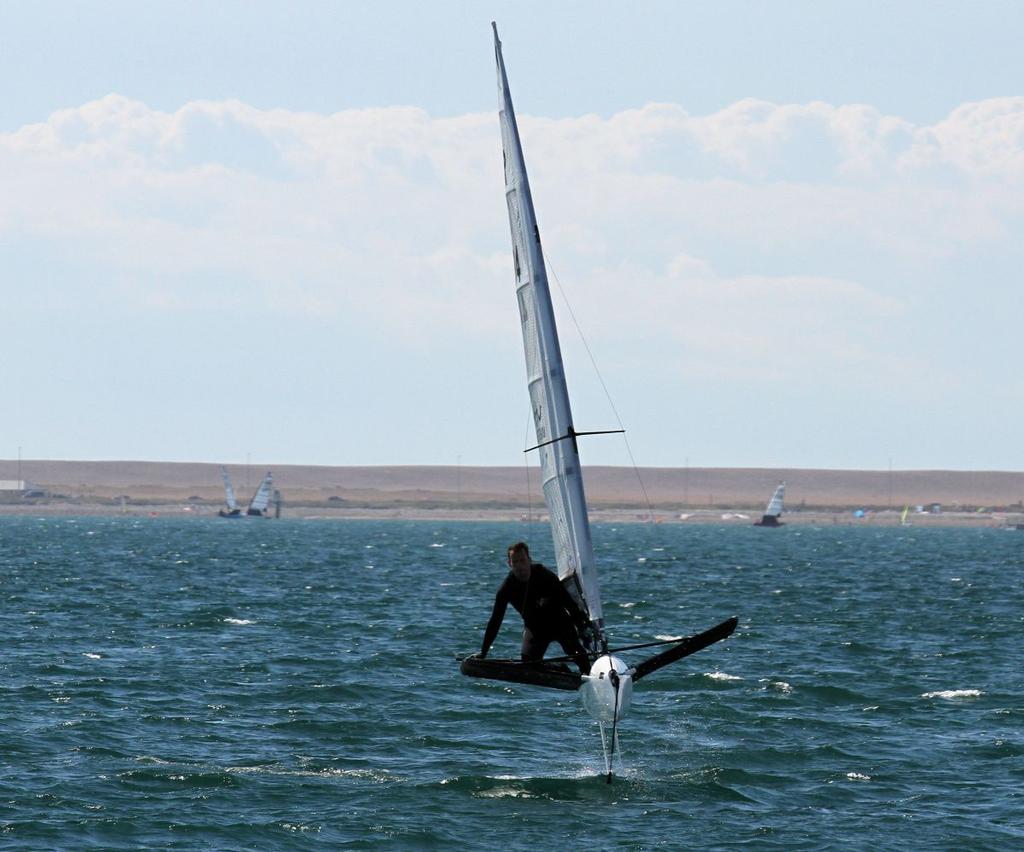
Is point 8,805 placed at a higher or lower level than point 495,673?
lower

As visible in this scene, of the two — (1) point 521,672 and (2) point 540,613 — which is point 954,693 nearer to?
(2) point 540,613

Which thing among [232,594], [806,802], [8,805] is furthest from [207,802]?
[232,594]

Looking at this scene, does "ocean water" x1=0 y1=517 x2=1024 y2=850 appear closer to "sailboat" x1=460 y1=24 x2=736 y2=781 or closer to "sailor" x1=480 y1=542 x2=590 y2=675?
"sailboat" x1=460 y1=24 x2=736 y2=781

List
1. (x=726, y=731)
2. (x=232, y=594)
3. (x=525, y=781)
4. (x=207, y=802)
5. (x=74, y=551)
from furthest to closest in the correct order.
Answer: (x=74, y=551) < (x=232, y=594) < (x=726, y=731) < (x=525, y=781) < (x=207, y=802)

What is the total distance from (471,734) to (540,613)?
6.48 m

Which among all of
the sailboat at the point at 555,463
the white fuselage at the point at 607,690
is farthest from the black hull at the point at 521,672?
the white fuselage at the point at 607,690

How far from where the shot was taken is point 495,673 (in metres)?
21.1

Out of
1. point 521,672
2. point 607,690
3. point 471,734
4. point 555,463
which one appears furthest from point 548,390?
point 471,734

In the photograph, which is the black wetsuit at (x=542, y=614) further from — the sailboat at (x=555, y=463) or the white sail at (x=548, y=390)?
the white sail at (x=548, y=390)

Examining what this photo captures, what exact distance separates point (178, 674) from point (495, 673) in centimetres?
1547

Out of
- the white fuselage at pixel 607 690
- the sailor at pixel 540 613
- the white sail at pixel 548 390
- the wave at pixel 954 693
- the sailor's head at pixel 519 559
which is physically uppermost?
the white sail at pixel 548 390

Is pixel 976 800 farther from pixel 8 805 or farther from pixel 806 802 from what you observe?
pixel 8 805

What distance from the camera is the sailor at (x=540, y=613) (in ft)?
70.4

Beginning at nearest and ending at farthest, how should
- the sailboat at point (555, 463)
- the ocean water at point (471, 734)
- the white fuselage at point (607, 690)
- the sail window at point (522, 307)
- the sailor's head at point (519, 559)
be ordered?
the ocean water at point (471, 734) < the sailor's head at point (519, 559) < the white fuselage at point (607, 690) < the sailboat at point (555, 463) < the sail window at point (522, 307)
